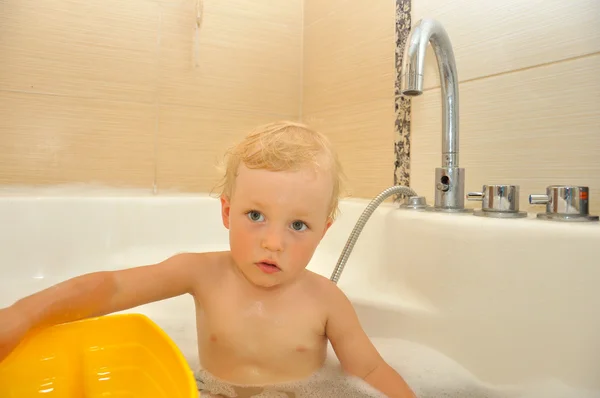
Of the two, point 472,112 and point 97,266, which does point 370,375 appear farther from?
point 97,266

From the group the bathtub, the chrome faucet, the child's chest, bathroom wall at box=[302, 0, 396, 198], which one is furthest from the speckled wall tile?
the child's chest

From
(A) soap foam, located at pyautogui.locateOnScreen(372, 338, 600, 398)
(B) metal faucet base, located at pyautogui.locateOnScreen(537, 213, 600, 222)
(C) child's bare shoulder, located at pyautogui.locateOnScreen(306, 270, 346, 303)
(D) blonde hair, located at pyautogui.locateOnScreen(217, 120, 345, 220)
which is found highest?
(D) blonde hair, located at pyautogui.locateOnScreen(217, 120, 345, 220)

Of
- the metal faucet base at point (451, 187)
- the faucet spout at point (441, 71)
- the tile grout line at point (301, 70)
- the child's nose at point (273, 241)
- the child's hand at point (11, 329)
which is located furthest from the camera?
the tile grout line at point (301, 70)

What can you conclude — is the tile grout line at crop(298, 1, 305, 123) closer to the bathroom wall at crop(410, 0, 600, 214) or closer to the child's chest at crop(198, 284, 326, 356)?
the bathroom wall at crop(410, 0, 600, 214)

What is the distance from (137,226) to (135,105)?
0.35 metres

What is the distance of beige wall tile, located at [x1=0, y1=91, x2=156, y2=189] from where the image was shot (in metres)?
1.21

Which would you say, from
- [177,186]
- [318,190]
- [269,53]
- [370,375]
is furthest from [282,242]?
[269,53]

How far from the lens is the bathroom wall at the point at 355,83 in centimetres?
128

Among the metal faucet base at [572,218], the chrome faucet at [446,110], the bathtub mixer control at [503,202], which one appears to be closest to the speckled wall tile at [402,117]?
the chrome faucet at [446,110]

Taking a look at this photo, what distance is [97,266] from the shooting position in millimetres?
1191

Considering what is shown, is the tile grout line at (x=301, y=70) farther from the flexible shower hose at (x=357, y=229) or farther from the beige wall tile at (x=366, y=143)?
the flexible shower hose at (x=357, y=229)

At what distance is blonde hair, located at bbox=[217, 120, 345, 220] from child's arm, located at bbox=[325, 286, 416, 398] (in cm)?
14

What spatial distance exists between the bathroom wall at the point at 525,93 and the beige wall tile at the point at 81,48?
0.78 metres

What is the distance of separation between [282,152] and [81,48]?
2.96 ft
